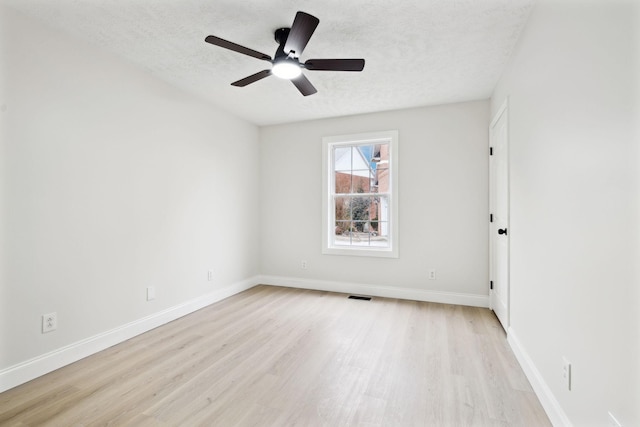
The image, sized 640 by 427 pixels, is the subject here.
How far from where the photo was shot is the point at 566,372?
1.53 m

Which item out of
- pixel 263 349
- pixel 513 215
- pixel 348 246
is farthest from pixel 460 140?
pixel 263 349

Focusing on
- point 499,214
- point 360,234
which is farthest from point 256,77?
point 499,214

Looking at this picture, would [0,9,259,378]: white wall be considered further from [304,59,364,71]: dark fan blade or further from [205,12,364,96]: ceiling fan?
[304,59,364,71]: dark fan blade

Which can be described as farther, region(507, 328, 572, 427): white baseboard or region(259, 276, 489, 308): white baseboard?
region(259, 276, 489, 308): white baseboard

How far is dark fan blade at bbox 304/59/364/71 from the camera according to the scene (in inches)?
85.7

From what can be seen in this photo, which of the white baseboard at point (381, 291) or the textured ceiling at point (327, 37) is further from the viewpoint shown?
the white baseboard at point (381, 291)

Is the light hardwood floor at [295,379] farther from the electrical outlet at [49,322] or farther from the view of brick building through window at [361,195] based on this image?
the view of brick building through window at [361,195]

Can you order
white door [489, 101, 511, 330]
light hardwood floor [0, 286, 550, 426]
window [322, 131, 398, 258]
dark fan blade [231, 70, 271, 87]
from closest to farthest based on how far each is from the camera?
light hardwood floor [0, 286, 550, 426], dark fan blade [231, 70, 271, 87], white door [489, 101, 511, 330], window [322, 131, 398, 258]

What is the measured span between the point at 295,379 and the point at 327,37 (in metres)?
2.53

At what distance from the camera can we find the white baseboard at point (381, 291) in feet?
12.3

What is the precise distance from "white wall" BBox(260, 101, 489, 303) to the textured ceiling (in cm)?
56

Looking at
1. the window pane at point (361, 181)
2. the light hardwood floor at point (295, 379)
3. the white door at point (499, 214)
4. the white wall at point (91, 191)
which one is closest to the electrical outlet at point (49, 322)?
the white wall at point (91, 191)

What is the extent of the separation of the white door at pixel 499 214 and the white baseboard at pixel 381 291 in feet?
0.87

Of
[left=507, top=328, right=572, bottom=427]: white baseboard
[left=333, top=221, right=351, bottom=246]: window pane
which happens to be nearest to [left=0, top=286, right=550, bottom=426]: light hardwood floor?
[left=507, top=328, right=572, bottom=427]: white baseboard
